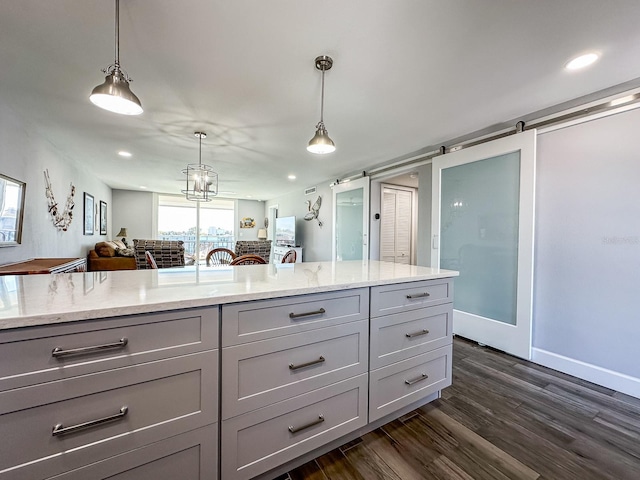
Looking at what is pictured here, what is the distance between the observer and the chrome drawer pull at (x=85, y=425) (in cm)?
78

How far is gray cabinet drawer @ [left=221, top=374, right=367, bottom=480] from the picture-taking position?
3.45ft

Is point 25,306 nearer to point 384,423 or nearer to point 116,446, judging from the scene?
point 116,446

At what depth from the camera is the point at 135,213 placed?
7.16 m

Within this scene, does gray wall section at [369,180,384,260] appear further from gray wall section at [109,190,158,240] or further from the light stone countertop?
gray wall section at [109,190,158,240]

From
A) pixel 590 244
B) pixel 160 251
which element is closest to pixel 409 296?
pixel 590 244

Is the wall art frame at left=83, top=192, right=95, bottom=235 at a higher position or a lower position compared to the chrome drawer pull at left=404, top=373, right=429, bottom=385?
higher

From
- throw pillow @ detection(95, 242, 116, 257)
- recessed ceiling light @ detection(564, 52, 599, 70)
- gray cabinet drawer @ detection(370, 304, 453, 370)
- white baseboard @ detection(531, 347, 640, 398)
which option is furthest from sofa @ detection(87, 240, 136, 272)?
recessed ceiling light @ detection(564, 52, 599, 70)

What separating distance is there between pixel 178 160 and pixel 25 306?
401cm

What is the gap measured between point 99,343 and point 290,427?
84cm

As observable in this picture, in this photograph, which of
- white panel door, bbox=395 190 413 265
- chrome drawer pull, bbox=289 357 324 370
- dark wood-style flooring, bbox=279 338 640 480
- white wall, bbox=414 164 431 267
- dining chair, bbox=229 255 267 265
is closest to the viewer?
chrome drawer pull, bbox=289 357 324 370

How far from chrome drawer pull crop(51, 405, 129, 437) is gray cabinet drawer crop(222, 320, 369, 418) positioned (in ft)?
1.04

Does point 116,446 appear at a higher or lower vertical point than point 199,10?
lower

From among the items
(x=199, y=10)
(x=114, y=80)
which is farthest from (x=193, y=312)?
(x=199, y=10)

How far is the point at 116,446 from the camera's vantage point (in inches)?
33.6
